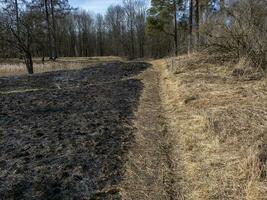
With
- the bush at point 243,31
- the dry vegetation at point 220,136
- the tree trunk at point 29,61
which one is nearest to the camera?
the dry vegetation at point 220,136

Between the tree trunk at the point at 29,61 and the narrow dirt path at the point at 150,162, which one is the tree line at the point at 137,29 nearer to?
the tree trunk at the point at 29,61

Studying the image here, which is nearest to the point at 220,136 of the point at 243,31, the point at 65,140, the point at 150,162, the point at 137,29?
the point at 150,162

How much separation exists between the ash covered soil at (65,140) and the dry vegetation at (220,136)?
839 mm

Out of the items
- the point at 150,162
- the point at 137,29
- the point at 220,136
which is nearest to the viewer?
the point at 150,162

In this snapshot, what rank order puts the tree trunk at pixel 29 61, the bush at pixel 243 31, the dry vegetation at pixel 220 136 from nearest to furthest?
1. the dry vegetation at pixel 220 136
2. the bush at pixel 243 31
3. the tree trunk at pixel 29 61

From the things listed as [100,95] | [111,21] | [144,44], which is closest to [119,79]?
[100,95]

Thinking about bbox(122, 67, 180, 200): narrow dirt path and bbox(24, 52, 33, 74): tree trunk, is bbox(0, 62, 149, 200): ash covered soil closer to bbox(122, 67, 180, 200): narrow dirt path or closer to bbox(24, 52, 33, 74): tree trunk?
bbox(122, 67, 180, 200): narrow dirt path

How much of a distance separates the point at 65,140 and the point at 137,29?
45.8 metres

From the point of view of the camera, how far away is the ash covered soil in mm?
4141

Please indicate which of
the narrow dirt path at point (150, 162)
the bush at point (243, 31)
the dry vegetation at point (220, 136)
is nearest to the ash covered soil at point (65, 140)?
the narrow dirt path at point (150, 162)

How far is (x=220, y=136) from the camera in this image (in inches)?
212

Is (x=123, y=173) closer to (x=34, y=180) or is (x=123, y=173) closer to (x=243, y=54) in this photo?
(x=34, y=180)

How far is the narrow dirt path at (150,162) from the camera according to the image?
162 inches

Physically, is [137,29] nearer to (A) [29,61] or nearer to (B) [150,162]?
(A) [29,61]
